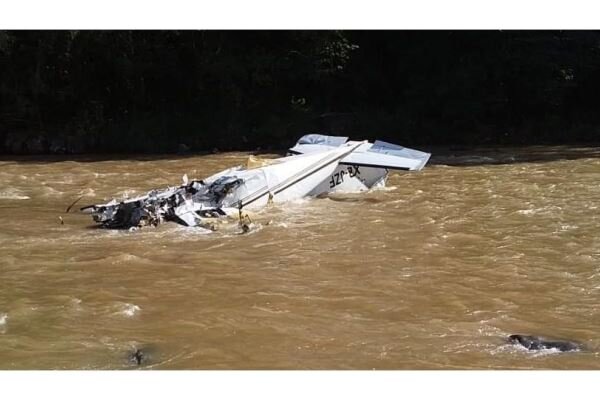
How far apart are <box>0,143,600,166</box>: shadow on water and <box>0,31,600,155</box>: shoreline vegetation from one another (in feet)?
4.89

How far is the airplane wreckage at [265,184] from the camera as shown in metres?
12.9

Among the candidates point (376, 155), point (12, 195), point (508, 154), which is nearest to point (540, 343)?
point (376, 155)

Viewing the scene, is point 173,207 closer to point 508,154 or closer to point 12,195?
point 12,195

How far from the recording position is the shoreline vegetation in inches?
1124

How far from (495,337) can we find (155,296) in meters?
3.99

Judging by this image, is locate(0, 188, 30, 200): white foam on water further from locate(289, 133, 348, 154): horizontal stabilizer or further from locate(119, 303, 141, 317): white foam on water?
locate(119, 303, 141, 317): white foam on water

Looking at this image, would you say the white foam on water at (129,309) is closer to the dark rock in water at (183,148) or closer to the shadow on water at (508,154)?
the shadow on water at (508,154)

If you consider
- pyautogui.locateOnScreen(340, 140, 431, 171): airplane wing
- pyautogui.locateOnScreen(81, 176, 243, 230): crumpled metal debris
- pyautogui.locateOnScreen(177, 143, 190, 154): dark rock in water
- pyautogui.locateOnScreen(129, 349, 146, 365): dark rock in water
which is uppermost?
pyautogui.locateOnScreen(340, 140, 431, 171): airplane wing

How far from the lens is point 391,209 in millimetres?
14734

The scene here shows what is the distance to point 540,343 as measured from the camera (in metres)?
7.37

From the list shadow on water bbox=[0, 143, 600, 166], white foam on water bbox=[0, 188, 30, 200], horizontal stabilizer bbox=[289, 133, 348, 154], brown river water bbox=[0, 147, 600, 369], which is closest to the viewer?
brown river water bbox=[0, 147, 600, 369]

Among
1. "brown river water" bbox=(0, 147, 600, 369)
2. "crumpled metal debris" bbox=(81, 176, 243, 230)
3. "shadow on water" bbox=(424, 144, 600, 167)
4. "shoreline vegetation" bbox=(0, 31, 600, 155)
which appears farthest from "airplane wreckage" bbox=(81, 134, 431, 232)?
"shoreline vegetation" bbox=(0, 31, 600, 155)

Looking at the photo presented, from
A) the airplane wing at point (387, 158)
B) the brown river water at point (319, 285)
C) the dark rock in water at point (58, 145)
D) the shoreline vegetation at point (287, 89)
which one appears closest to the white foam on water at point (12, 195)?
the brown river water at point (319, 285)

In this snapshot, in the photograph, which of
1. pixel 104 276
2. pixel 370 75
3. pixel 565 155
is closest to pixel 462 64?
pixel 370 75
